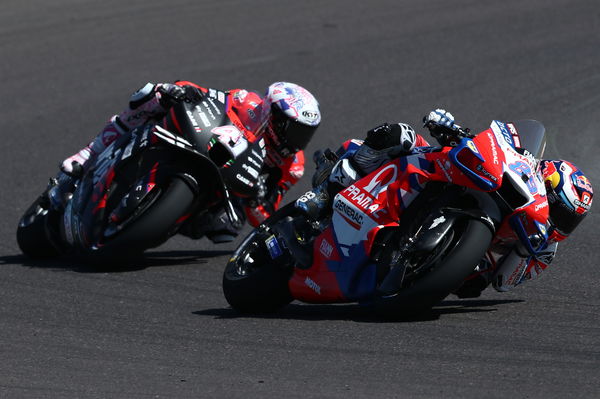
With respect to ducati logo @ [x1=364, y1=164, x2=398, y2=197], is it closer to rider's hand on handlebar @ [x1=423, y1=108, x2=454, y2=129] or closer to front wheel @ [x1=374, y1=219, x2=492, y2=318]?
rider's hand on handlebar @ [x1=423, y1=108, x2=454, y2=129]

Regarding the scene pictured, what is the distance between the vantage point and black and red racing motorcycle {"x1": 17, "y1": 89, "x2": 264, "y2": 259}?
8.18m

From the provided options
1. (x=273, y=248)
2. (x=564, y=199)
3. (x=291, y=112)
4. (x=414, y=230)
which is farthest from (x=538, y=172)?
(x=291, y=112)

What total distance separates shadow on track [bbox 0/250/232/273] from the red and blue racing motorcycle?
5.54 ft

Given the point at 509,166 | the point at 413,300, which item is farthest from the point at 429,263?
the point at 509,166

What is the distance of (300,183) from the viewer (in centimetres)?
1153

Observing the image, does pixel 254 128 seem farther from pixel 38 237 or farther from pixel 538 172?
pixel 538 172

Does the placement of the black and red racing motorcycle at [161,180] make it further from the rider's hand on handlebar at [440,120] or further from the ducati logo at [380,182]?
the rider's hand on handlebar at [440,120]

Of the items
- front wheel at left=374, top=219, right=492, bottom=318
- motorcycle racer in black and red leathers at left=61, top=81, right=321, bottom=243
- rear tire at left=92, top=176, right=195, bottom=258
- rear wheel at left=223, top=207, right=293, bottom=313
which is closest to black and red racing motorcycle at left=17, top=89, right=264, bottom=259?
rear tire at left=92, top=176, right=195, bottom=258

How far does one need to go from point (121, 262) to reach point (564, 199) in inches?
124

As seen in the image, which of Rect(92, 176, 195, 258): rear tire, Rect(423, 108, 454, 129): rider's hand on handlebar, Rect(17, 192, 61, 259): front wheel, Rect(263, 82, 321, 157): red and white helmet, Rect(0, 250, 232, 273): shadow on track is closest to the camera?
Rect(423, 108, 454, 129): rider's hand on handlebar

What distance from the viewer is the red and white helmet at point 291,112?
328 inches

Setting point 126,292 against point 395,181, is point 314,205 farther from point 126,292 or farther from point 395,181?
point 126,292

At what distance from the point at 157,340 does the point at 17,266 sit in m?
2.82

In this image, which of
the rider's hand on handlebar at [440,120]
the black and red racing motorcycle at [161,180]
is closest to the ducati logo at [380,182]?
the rider's hand on handlebar at [440,120]
